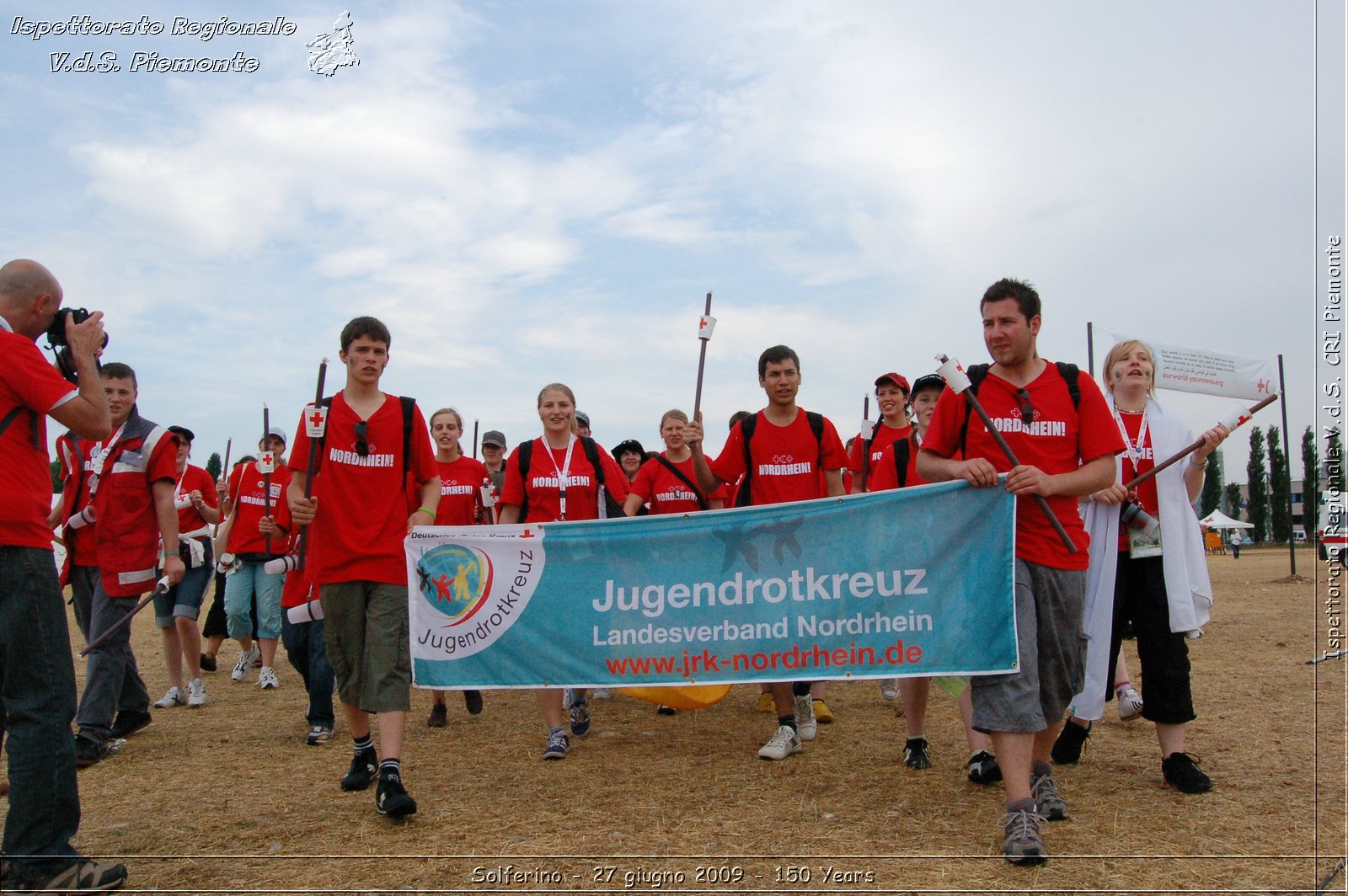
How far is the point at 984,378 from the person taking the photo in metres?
4.36

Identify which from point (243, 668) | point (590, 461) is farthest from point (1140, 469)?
point (243, 668)

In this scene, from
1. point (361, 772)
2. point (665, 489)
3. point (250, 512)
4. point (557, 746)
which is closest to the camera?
point (361, 772)

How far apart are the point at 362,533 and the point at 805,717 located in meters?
3.08

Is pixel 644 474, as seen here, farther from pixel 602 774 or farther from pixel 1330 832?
pixel 1330 832

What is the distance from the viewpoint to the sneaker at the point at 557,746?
578 cm

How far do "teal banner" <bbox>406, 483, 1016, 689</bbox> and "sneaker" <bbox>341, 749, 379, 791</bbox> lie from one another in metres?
0.49

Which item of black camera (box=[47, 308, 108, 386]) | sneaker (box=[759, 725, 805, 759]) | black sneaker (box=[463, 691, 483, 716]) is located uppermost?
black camera (box=[47, 308, 108, 386])

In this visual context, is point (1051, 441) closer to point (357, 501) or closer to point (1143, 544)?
point (1143, 544)

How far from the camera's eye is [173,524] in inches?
247

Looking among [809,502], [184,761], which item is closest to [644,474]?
[809,502]

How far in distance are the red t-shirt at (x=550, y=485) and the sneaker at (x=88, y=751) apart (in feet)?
9.59

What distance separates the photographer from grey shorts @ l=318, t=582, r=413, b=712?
488 cm

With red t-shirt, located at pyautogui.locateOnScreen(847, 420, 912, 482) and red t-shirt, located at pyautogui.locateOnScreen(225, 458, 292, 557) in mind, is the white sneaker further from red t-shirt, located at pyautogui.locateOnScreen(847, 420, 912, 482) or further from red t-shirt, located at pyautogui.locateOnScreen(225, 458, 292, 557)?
red t-shirt, located at pyautogui.locateOnScreen(847, 420, 912, 482)

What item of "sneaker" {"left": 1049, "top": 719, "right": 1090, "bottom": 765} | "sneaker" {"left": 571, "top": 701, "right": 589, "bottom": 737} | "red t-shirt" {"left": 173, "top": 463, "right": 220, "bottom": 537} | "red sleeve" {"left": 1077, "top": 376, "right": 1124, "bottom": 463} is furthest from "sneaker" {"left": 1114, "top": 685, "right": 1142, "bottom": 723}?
"red t-shirt" {"left": 173, "top": 463, "right": 220, "bottom": 537}
